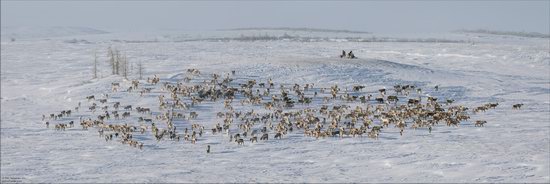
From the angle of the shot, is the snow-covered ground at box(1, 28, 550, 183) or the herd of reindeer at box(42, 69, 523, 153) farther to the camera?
the herd of reindeer at box(42, 69, 523, 153)

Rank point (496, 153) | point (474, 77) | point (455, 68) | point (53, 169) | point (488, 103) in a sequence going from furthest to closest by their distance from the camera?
point (455, 68)
point (474, 77)
point (488, 103)
point (496, 153)
point (53, 169)

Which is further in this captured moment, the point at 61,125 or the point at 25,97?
the point at 25,97

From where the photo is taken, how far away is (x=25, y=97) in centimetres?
4938

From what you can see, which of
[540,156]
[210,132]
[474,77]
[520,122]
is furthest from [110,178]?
[474,77]

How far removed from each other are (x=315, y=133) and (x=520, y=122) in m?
13.9

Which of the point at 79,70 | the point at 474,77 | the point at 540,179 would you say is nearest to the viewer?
the point at 540,179

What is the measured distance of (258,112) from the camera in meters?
43.2

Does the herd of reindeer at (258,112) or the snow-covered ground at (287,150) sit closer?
the snow-covered ground at (287,150)

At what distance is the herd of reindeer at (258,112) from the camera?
116ft

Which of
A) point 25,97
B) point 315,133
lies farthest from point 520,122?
point 25,97

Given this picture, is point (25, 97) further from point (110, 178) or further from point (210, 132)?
point (110, 178)

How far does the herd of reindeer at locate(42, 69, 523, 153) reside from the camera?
3541 centimetres

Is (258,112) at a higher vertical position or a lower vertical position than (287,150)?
higher

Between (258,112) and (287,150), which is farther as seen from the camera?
(258,112)
